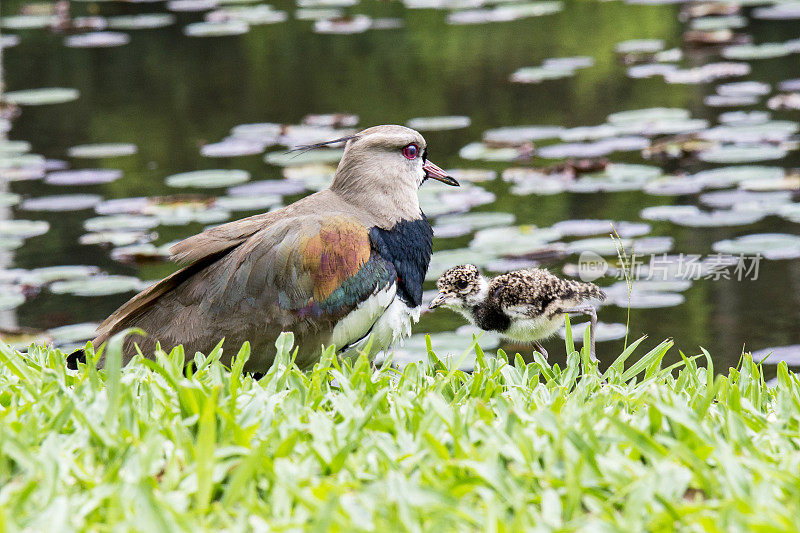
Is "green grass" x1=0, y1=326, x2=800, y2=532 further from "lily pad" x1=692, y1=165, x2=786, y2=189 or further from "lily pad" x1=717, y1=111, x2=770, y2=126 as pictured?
"lily pad" x1=717, y1=111, x2=770, y2=126

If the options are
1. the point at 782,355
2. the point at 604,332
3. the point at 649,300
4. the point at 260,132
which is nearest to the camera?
the point at 782,355

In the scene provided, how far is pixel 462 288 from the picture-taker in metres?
4.39

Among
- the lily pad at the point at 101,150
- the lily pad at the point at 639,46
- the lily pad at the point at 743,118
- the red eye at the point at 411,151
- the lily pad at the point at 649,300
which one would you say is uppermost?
the red eye at the point at 411,151

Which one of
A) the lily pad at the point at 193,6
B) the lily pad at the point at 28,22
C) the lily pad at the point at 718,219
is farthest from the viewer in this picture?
the lily pad at the point at 193,6

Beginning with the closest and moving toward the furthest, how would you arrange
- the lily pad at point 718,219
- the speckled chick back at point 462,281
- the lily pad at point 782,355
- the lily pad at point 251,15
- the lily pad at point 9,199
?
the speckled chick back at point 462,281, the lily pad at point 782,355, the lily pad at point 718,219, the lily pad at point 9,199, the lily pad at point 251,15

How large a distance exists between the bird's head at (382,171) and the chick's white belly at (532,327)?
61cm

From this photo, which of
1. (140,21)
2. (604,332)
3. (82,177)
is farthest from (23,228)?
(140,21)

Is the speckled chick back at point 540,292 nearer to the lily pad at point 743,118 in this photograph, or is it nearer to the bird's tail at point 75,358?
the bird's tail at point 75,358

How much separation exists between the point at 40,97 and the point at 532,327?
6.01 m

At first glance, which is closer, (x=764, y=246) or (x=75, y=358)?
(x=75, y=358)

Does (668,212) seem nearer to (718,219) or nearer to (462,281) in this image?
(718,219)

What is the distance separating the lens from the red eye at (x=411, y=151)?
4264 mm

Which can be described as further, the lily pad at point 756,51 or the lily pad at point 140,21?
the lily pad at point 140,21

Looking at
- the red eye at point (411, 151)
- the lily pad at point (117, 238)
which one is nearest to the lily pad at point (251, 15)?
the lily pad at point (117, 238)
